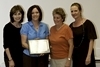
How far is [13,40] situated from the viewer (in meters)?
2.12

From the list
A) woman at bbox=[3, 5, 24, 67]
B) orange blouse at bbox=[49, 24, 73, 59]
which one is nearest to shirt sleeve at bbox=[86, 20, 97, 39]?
orange blouse at bbox=[49, 24, 73, 59]

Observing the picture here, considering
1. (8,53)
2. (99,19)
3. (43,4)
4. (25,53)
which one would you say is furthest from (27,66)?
(99,19)

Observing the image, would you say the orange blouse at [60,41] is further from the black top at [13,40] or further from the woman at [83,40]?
the black top at [13,40]

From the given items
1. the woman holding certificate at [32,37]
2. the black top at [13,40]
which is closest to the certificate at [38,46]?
the woman holding certificate at [32,37]

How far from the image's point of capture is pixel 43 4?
2.83 metres

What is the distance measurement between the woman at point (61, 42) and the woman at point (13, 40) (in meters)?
0.39

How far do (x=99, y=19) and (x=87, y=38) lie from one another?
85cm

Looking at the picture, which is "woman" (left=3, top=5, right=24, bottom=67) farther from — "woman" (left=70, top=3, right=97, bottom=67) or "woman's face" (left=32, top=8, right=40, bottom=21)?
"woman" (left=70, top=3, right=97, bottom=67)

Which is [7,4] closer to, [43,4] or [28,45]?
[43,4]

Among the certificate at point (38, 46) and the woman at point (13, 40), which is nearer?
the certificate at point (38, 46)

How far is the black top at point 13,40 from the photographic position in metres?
2.10

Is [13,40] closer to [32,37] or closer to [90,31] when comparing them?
[32,37]

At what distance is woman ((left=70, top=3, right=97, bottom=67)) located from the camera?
2.10 m

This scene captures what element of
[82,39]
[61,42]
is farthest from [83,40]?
[61,42]
